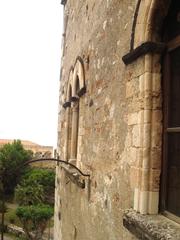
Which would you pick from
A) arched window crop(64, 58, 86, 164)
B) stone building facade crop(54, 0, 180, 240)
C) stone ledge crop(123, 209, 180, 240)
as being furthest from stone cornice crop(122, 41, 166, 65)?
arched window crop(64, 58, 86, 164)

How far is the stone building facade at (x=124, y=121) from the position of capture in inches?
109

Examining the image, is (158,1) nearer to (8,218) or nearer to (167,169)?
(167,169)

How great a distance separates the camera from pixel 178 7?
2.74 meters

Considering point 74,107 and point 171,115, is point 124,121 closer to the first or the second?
point 171,115

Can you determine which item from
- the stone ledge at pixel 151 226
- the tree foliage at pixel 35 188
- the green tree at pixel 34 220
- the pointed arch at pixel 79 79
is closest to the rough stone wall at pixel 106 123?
the pointed arch at pixel 79 79

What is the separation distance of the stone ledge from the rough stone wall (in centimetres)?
23

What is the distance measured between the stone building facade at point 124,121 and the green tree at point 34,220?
15.8 metres

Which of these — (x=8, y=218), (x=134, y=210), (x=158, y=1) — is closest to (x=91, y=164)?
(x=134, y=210)

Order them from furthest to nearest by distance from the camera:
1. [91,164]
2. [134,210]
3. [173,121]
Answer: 1. [91,164]
2. [134,210]
3. [173,121]

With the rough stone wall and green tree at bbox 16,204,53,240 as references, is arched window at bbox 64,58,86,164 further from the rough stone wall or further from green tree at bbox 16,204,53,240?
green tree at bbox 16,204,53,240

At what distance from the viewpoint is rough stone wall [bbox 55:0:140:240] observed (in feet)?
10.8

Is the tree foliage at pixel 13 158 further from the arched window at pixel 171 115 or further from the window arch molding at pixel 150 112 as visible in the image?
the arched window at pixel 171 115

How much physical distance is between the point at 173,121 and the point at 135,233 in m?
0.94

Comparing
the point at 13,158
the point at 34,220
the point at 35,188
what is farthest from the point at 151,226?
the point at 13,158
